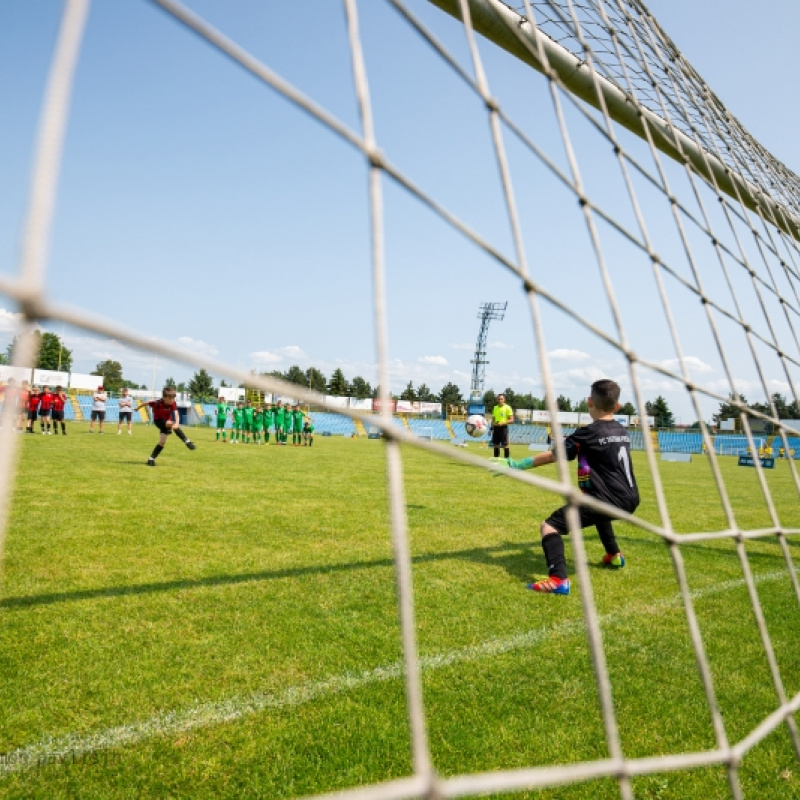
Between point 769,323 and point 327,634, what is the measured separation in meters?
2.98

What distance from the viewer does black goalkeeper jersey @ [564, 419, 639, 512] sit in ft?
13.3

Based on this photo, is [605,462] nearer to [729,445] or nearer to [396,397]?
[729,445]

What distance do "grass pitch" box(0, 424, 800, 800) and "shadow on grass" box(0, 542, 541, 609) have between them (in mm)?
20

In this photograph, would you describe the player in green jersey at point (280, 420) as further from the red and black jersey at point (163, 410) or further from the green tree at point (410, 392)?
the green tree at point (410, 392)

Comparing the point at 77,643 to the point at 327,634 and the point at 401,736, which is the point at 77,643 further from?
the point at 401,736

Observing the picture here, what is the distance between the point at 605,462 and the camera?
4.09 metres

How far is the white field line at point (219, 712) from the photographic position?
176 cm

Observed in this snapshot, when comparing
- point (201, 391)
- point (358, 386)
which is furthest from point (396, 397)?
point (201, 391)

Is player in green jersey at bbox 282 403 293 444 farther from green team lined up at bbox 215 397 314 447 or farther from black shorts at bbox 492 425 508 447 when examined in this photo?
black shorts at bbox 492 425 508 447

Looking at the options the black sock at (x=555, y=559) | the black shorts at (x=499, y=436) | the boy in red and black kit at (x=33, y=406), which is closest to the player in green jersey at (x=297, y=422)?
the boy in red and black kit at (x=33, y=406)

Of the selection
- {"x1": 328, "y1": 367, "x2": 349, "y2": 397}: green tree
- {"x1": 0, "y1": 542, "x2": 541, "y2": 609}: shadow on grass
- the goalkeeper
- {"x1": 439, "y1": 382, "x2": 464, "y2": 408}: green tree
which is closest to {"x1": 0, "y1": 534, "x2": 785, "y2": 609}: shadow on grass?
{"x1": 0, "y1": 542, "x2": 541, "y2": 609}: shadow on grass

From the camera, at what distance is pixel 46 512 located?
5.33 metres

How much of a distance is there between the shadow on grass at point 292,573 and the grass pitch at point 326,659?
0.02 m

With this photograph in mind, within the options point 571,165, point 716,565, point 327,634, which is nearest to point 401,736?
point 327,634
